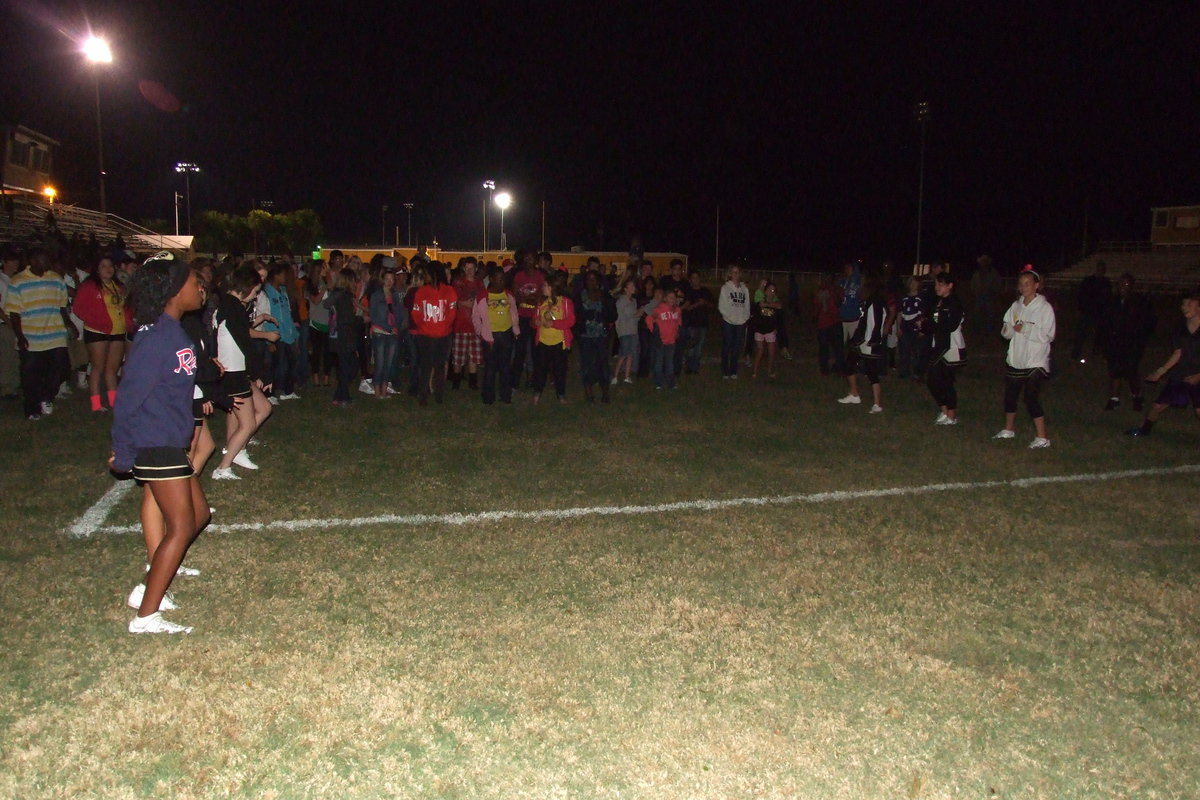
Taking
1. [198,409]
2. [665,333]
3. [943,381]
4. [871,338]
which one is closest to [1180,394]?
[943,381]

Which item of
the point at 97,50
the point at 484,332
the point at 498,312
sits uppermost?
the point at 97,50

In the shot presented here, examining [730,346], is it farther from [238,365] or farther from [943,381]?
[238,365]

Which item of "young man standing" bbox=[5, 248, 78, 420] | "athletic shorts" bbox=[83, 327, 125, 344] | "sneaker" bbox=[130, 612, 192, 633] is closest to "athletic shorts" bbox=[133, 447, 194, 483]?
"sneaker" bbox=[130, 612, 192, 633]

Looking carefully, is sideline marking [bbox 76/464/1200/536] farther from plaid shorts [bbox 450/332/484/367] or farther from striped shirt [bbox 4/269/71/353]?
plaid shorts [bbox 450/332/484/367]

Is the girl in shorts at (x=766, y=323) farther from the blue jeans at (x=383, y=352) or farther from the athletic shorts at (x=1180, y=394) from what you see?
the athletic shorts at (x=1180, y=394)

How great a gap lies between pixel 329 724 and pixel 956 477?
6304mm

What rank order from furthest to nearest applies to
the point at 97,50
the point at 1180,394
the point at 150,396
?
1. the point at 97,50
2. the point at 1180,394
3. the point at 150,396

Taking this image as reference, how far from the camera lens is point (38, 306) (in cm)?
1042

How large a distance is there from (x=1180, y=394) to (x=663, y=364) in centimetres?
650

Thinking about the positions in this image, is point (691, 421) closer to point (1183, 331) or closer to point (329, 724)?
point (1183, 331)

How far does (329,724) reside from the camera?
387cm

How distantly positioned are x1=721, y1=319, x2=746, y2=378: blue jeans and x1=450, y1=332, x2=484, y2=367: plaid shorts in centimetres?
409

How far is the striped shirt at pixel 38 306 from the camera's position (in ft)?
33.9

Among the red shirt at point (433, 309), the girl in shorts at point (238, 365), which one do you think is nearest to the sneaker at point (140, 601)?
the girl in shorts at point (238, 365)
